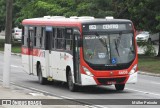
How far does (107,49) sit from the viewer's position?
65.9 ft

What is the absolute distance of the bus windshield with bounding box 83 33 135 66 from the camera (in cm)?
2000

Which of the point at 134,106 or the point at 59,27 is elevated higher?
the point at 59,27

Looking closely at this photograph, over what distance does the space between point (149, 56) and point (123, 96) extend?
23893 mm

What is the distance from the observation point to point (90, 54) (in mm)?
20062

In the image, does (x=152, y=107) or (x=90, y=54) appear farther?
(x=90, y=54)

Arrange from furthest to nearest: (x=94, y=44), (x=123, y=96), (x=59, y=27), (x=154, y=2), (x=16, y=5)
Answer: (x=16, y=5)
(x=154, y=2)
(x=59, y=27)
(x=94, y=44)
(x=123, y=96)

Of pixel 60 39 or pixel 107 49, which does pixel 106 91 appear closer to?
pixel 107 49

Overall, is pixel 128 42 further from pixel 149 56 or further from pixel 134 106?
pixel 149 56

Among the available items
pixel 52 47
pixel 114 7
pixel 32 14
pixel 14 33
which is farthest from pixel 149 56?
pixel 14 33

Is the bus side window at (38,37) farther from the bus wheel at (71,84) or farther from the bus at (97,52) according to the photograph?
the bus wheel at (71,84)

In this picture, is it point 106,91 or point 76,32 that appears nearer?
point 76,32

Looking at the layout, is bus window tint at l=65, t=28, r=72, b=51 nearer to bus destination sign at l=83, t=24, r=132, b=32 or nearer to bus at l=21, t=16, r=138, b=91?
bus at l=21, t=16, r=138, b=91

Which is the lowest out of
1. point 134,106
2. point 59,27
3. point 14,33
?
point 14,33

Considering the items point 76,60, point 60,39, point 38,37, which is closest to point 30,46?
point 38,37
